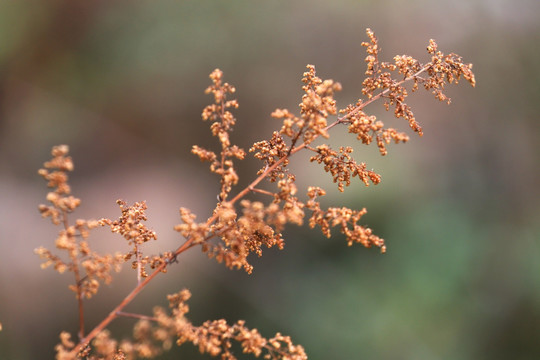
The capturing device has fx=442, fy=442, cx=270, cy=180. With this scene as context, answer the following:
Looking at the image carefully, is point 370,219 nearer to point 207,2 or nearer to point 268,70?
point 268,70

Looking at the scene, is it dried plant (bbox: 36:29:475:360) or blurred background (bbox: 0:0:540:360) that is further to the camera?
blurred background (bbox: 0:0:540:360)

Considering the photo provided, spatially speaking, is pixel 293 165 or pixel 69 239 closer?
pixel 69 239

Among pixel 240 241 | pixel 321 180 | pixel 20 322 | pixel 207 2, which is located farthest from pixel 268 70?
pixel 240 241

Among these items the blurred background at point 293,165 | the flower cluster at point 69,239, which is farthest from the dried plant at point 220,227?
the blurred background at point 293,165

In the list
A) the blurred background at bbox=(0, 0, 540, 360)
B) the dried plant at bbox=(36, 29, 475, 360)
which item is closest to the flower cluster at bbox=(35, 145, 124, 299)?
the dried plant at bbox=(36, 29, 475, 360)

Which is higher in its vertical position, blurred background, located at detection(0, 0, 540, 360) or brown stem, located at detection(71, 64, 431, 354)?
blurred background, located at detection(0, 0, 540, 360)

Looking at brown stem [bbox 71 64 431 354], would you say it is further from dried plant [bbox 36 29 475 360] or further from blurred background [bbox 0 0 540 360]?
blurred background [bbox 0 0 540 360]

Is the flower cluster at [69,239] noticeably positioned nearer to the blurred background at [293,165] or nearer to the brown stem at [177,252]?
the brown stem at [177,252]

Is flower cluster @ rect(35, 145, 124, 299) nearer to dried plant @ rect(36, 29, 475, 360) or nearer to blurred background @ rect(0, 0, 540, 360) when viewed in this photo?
dried plant @ rect(36, 29, 475, 360)

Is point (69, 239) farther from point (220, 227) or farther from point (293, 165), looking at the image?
point (293, 165)

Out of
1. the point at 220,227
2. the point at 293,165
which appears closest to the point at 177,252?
the point at 220,227
